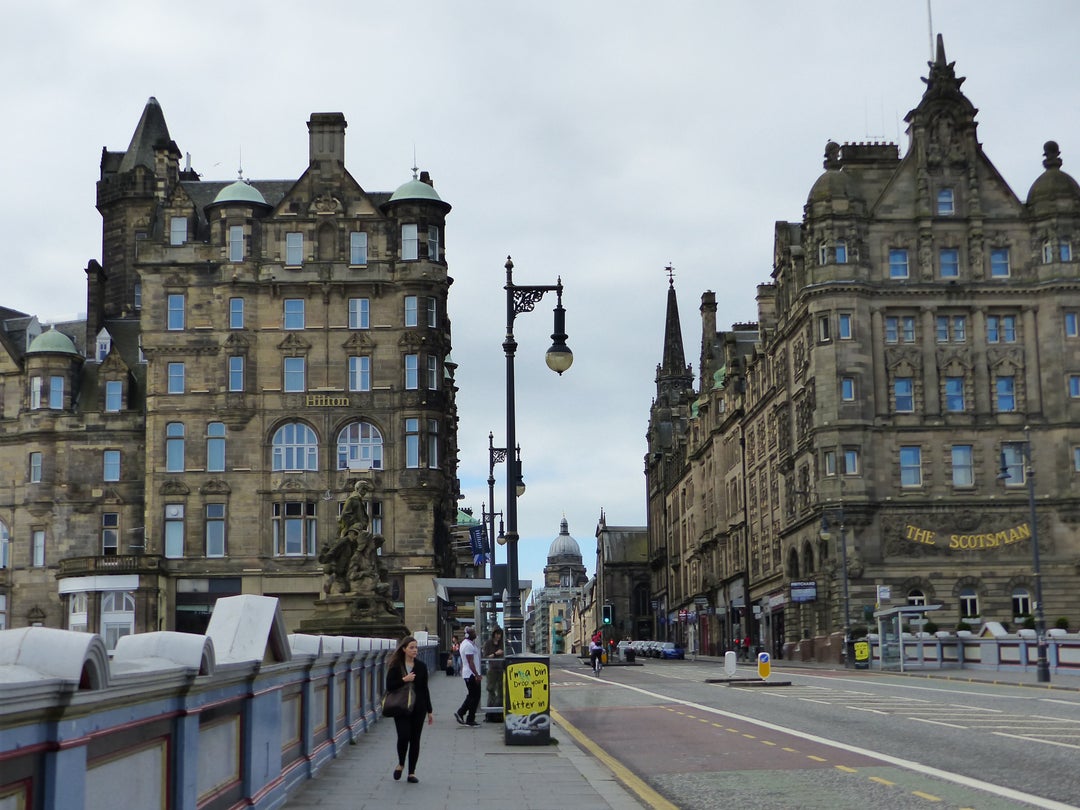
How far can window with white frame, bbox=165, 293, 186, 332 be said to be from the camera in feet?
233

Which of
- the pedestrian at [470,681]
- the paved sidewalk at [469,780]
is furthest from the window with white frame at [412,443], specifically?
the paved sidewalk at [469,780]

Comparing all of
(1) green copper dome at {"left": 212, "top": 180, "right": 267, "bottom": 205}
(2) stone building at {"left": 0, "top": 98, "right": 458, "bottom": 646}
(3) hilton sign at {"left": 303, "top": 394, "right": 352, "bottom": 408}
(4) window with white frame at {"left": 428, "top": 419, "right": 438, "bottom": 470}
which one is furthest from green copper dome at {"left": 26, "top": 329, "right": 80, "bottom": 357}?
(4) window with white frame at {"left": 428, "top": 419, "right": 438, "bottom": 470}

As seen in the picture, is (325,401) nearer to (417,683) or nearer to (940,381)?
(940,381)

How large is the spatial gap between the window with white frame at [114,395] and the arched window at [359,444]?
13.5 metres

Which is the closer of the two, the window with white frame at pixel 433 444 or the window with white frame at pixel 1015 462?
the window with white frame at pixel 1015 462

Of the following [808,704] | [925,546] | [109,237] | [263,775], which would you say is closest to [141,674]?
[263,775]

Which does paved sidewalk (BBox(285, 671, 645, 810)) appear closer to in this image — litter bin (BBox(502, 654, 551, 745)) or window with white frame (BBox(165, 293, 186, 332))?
litter bin (BBox(502, 654, 551, 745))

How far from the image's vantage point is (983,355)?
6825 cm

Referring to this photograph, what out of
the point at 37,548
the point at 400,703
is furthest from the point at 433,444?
the point at 400,703

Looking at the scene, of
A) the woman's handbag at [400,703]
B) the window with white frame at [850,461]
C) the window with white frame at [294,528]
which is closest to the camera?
the woman's handbag at [400,703]

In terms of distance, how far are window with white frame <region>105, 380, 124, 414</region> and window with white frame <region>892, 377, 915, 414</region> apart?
39738 mm

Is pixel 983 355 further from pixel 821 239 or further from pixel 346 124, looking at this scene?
pixel 346 124

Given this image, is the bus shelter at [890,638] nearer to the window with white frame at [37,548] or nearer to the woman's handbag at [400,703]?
the woman's handbag at [400,703]

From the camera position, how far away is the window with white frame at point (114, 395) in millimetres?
75312
